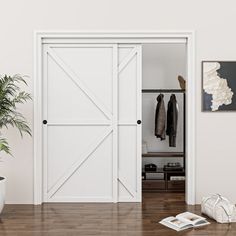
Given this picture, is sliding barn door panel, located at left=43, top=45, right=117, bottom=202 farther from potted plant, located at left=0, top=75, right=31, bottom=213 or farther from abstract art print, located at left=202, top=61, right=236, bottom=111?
abstract art print, located at left=202, top=61, right=236, bottom=111

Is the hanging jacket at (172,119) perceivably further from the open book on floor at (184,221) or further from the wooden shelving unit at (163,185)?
the open book on floor at (184,221)

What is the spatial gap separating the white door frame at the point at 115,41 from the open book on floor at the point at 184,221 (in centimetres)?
70

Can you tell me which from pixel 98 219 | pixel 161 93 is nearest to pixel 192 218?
pixel 98 219

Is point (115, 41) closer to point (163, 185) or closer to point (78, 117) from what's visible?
point (78, 117)

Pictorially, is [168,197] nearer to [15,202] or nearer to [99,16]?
[15,202]

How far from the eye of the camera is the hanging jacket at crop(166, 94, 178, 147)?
586 cm

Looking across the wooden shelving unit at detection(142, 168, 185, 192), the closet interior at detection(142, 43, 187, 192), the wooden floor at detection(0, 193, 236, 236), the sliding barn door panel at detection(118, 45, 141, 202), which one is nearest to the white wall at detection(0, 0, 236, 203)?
the sliding barn door panel at detection(118, 45, 141, 202)

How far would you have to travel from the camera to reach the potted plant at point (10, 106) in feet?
13.6

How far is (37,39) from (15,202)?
202 centimetres

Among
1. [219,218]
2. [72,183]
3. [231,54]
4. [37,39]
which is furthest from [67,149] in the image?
[231,54]

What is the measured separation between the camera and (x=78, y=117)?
4.74m

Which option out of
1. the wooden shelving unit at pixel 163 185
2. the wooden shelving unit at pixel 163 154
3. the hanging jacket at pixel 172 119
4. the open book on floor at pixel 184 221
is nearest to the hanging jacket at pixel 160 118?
the hanging jacket at pixel 172 119

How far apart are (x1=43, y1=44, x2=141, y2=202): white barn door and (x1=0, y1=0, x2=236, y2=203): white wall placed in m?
0.25

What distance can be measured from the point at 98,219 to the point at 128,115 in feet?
4.52
